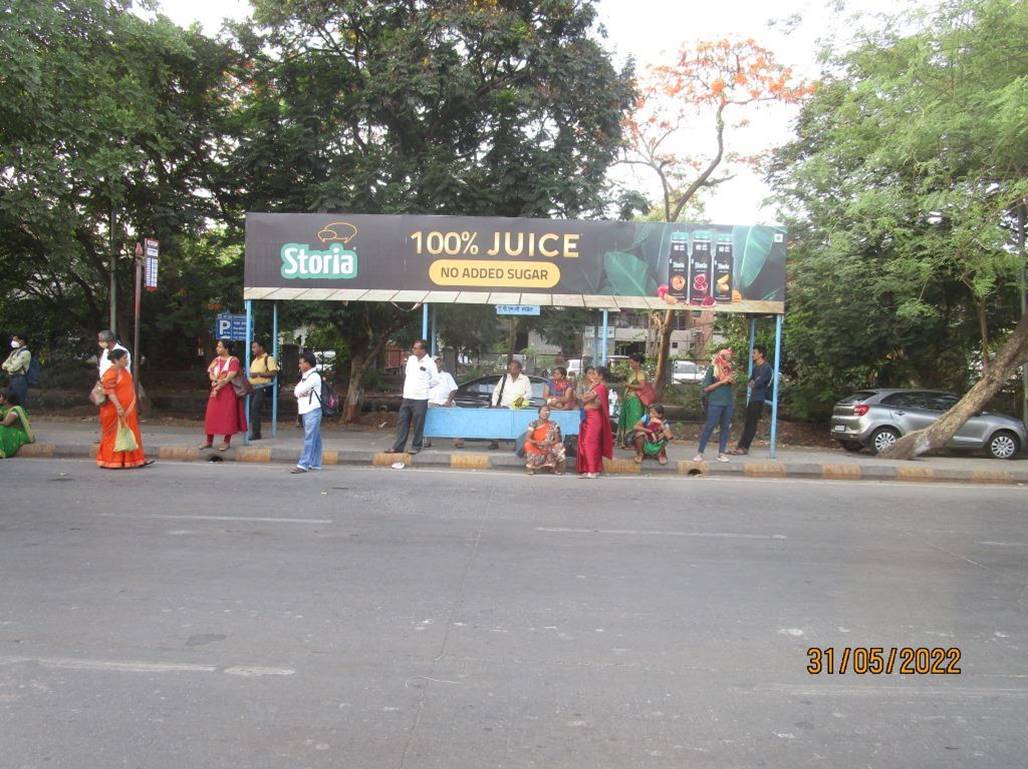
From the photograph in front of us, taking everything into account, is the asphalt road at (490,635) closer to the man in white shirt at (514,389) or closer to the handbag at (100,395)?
the handbag at (100,395)

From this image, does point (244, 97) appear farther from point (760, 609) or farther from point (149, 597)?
point (760, 609)

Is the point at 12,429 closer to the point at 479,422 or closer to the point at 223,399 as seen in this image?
the point at 223,399

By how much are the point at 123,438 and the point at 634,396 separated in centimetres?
752

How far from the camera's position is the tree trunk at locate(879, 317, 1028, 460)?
1309 cm

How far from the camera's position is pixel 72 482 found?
367 inches

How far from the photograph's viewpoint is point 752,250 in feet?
42.5

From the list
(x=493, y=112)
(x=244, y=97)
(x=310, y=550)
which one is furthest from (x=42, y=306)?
(x=310, y=550)

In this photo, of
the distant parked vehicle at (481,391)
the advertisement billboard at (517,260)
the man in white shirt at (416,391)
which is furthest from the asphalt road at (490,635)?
the distant parked vehicle at (481,391)

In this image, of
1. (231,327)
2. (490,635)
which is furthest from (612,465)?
(490,635)

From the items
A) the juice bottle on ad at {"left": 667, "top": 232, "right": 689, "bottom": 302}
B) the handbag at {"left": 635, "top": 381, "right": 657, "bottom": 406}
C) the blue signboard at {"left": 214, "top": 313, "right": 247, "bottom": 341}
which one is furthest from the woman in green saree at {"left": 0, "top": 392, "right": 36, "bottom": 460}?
the juice bottle on ad at {"left": 667, "top": 232, "right": 689, "bottom": 302}

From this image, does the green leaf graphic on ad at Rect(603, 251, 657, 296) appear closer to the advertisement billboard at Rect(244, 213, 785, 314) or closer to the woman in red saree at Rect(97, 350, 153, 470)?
the advertisement billboard at Rect(244, 213, 785, 314)

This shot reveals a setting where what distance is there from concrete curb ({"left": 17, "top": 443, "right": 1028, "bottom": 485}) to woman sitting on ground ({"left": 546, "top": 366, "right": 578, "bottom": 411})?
41.4 inches

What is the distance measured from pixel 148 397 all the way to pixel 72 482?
403 inches
